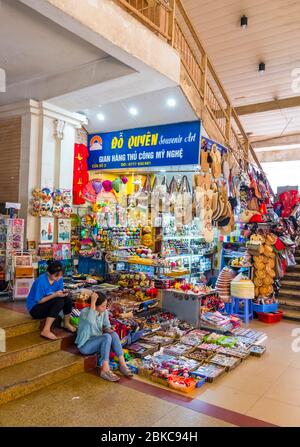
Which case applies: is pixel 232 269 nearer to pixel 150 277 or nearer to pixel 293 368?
pixel 150 277

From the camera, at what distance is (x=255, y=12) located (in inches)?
243

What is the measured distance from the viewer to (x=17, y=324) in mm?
4750

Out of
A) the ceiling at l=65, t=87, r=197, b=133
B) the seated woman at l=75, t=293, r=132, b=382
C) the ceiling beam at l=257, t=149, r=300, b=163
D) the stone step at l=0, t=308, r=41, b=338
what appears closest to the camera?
the seated woman at l=75, t=293, r=132, b=382

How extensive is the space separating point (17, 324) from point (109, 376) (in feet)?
4.67

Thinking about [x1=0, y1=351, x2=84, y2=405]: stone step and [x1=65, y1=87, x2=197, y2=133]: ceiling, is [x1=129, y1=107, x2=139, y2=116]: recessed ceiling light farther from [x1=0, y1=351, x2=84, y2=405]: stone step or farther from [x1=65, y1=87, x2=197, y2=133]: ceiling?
[x1=0, y1=351, x2=84, y2=405]: stone step

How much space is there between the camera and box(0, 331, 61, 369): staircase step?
13.7ft

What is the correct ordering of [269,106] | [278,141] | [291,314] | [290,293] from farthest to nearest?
1. [278,141]
2. [269,106]
3. [290,293]
4. [291,314]

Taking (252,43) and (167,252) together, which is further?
(167,252)

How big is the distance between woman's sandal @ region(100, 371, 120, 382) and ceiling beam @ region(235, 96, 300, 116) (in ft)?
25.0

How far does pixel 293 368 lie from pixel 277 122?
26.2 ft

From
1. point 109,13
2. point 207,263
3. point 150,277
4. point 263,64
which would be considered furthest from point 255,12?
point 207,263

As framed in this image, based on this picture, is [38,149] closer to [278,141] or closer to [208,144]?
[208,144]
